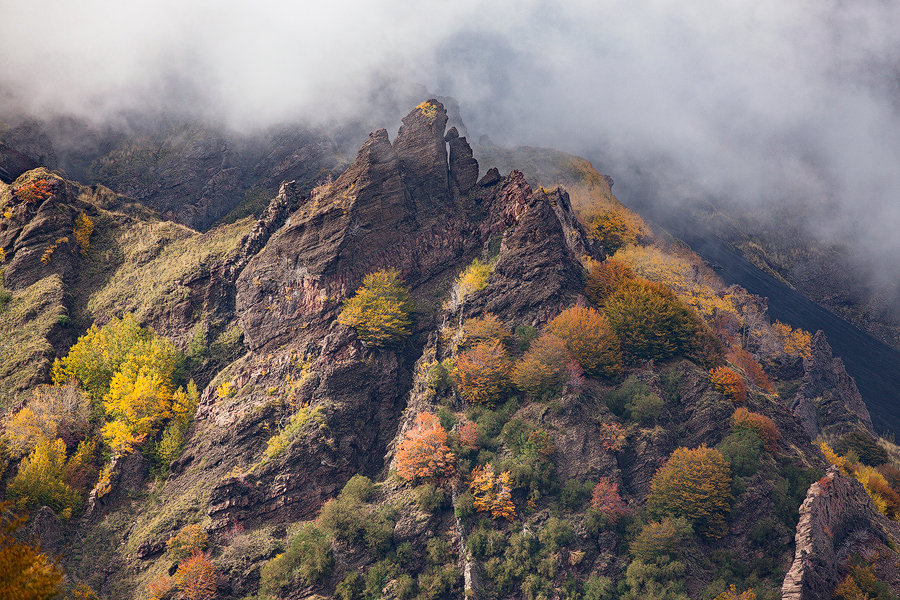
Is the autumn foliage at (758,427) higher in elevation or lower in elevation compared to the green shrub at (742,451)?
higher

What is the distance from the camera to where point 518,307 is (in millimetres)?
94562

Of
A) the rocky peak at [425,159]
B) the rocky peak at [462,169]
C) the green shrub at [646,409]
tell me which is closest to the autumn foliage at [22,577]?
the green shrub at [646,409]

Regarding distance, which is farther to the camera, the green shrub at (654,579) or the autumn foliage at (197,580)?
the autumn foliage at (197,580)

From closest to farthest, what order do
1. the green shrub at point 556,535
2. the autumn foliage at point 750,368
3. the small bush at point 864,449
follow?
the green shrub at point 556,535 → the autumn foliage at point 750,368 → the small bush at point 864,449

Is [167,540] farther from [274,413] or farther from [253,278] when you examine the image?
[253,278]

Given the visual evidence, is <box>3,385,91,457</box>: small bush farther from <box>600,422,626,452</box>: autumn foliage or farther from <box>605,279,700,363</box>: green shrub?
<box>605,279,700,363</box>: green shrub

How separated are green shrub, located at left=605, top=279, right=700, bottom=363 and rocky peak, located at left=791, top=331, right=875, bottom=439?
187 ft

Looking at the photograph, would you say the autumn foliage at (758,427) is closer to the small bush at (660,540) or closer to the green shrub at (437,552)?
the small bush at (660,540)

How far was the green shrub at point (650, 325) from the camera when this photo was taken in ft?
299

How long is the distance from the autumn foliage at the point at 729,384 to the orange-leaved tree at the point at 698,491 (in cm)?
1271

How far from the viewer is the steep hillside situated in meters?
71.4

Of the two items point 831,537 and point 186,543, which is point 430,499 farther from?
point 831,537

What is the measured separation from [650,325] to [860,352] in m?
131

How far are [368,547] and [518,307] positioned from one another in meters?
39.2
